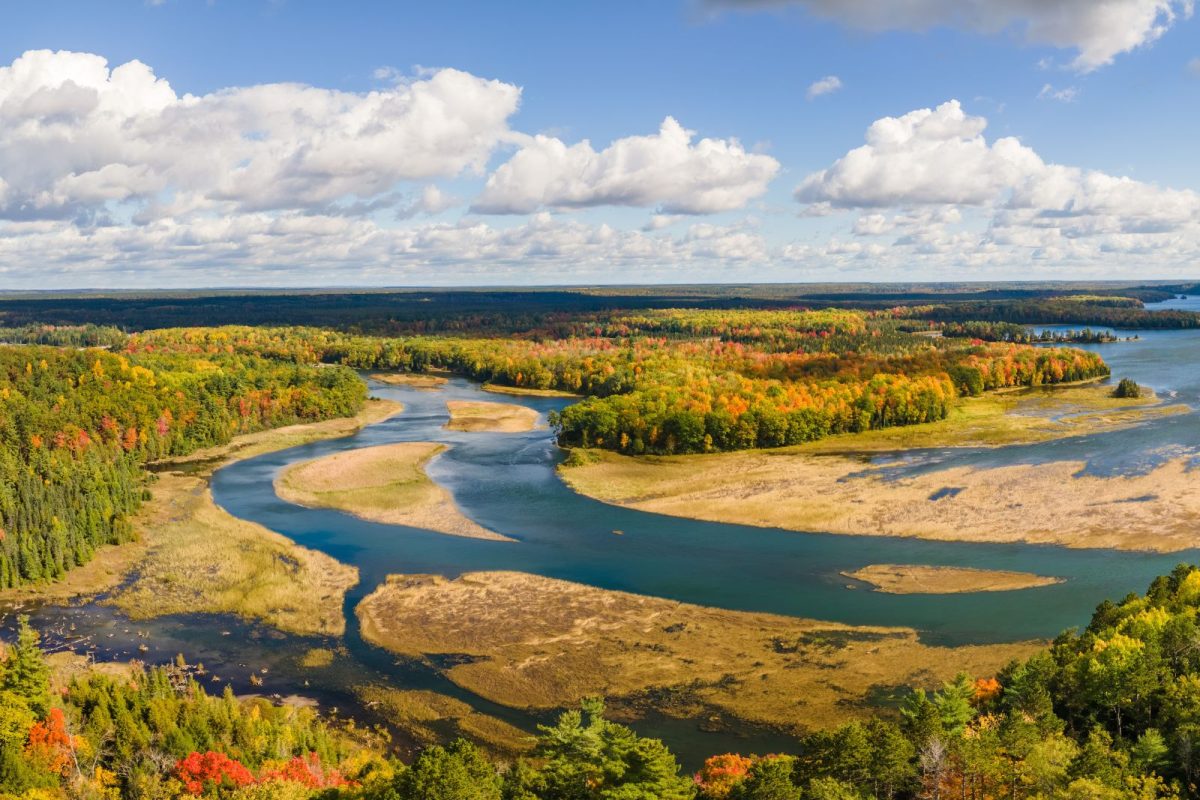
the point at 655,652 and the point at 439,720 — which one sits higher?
the point at 655,652

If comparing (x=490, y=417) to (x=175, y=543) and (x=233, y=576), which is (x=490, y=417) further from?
(x=233, y=576)

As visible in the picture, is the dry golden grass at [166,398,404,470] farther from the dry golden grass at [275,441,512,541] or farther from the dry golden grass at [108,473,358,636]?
the dry golden grass at [108,473,358,636]

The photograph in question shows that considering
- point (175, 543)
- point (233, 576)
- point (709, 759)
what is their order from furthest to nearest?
point (175, 543) → point (233, 576) → point (709, 759)

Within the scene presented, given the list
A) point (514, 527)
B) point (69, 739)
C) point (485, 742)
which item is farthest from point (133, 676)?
point (514, 527)

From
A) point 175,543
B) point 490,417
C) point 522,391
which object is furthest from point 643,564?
point 522,391

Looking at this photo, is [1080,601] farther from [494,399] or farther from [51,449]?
[494,399]

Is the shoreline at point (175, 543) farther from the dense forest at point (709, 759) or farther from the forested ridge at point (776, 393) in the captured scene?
the forested ridge at point (776, 393)

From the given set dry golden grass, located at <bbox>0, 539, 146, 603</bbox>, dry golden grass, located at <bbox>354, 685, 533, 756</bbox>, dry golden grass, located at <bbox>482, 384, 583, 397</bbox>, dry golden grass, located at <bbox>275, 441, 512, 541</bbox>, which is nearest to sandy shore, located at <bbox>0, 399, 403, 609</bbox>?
dry golden grass, located at <bbox>0, 539, 146, 603</bbox>
